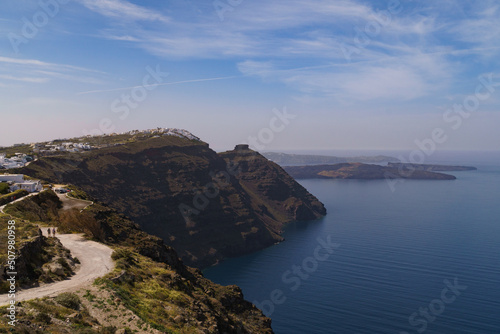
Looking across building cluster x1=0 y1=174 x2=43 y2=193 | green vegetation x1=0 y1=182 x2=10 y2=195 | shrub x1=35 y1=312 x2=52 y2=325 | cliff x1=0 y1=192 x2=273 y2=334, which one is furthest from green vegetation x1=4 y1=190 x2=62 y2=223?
shrub x1=35 y1=312 x2=52 y2=325

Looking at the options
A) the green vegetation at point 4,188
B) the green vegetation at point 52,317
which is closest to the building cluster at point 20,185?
the green vegetation at point 4,188

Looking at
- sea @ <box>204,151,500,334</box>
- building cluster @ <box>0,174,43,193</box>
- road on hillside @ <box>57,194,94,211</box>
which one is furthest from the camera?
sea @ <box>204,151,500,334</box>

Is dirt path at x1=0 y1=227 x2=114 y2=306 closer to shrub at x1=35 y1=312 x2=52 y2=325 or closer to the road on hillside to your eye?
shrub at x1=35 y1=312 x2=52 y2=325

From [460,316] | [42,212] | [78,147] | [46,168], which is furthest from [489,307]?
[78,147]

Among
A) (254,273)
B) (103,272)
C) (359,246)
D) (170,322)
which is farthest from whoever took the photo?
(359,246)

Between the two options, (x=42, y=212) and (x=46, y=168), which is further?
(x=46, y=168)

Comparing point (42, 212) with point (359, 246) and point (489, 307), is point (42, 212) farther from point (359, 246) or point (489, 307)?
point (359, 246)
